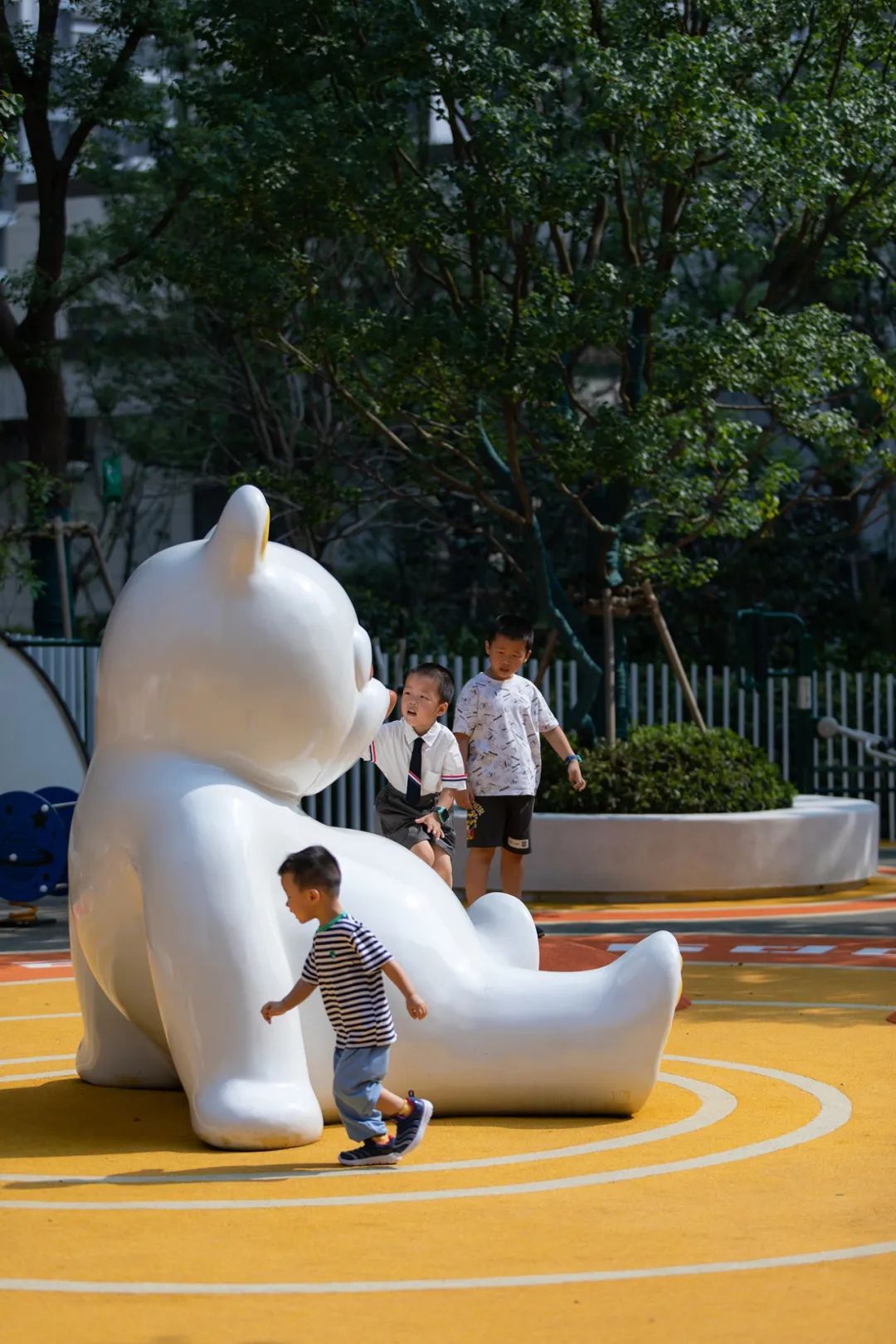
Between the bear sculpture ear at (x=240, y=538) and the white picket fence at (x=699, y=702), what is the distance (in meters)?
9.15

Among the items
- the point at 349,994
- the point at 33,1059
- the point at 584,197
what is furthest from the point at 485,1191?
the point at 584,197

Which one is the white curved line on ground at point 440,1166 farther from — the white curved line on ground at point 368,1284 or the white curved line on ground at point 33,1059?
the white curved line on ground at point 33,1059

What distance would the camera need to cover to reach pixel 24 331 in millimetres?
21156

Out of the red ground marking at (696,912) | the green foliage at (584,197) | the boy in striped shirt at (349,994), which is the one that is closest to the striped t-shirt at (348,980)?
the boy in striped shirt at (349,994)

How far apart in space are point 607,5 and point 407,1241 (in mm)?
12177

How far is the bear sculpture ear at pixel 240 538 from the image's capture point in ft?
20.9

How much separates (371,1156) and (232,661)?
1.68 m

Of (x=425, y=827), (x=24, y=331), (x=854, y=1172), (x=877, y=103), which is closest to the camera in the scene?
(x=854, y=1172)

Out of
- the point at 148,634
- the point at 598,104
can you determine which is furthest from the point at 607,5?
the point at 148,634

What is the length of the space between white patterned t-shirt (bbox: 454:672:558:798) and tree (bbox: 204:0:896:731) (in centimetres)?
405

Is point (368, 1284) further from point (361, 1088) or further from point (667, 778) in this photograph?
point (667, 778)

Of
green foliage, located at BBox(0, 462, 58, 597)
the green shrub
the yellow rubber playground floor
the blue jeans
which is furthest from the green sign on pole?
the blue jeans

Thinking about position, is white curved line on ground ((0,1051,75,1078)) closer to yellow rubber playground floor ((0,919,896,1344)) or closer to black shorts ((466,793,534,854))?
yellow rubber playground floor ((0,919,896,1344))

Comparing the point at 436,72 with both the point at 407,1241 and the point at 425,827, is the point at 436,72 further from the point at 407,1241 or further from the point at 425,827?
the point at 407,1241
